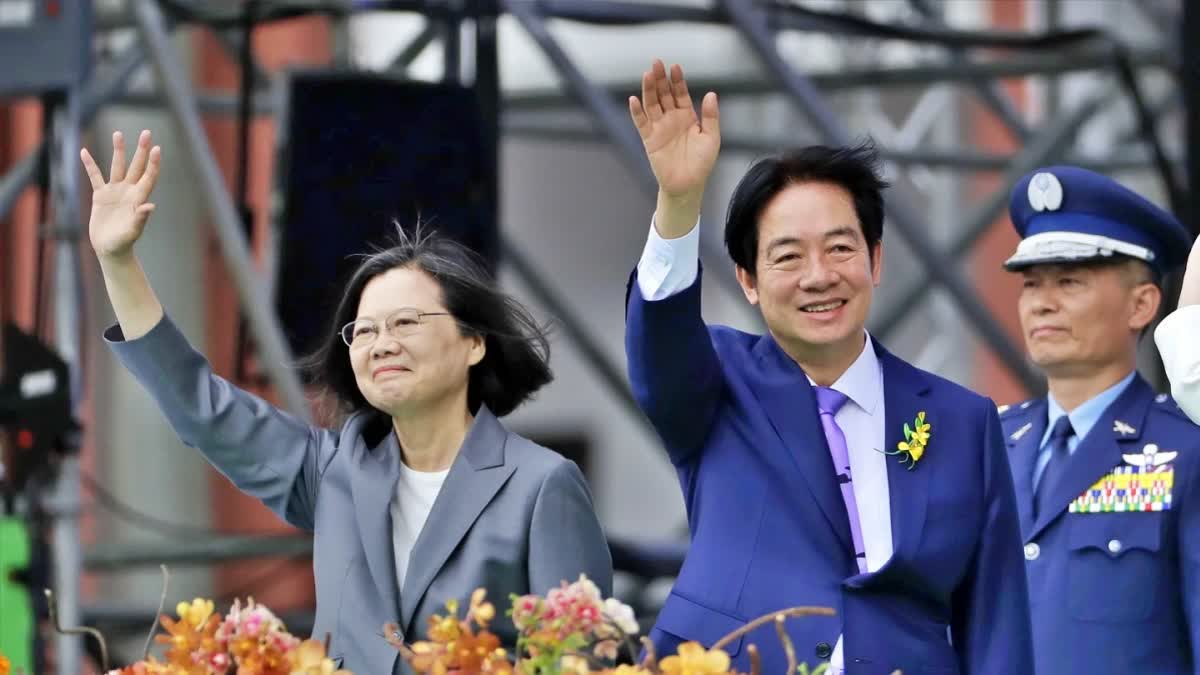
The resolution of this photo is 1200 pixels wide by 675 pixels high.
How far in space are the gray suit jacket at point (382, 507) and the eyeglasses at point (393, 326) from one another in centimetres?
14

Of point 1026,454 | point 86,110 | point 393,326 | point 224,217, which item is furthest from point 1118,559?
point 86,110

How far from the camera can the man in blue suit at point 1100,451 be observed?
3439mm

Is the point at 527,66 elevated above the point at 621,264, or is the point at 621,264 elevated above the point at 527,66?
the point at 527,66

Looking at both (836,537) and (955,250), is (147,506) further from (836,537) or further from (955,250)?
(836,537)

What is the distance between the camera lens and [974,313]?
6.61 m

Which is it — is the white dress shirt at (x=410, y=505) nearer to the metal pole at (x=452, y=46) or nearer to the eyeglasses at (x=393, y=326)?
the eyeglasses at (x=393, y=326)

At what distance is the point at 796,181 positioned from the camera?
2959mm

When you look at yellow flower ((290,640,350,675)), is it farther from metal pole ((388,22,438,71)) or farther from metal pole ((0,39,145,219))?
metal pole ((388,22,438,71))

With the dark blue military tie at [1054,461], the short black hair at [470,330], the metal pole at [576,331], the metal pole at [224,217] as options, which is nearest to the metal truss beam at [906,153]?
the metal pole at [576,331]

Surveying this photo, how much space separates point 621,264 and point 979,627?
878 cm

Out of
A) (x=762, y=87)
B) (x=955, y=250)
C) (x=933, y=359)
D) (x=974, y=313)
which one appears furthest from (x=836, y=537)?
(x=933, y=359)

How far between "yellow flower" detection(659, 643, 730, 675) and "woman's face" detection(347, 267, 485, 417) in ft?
3.02

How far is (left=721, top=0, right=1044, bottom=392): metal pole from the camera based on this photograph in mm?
6426

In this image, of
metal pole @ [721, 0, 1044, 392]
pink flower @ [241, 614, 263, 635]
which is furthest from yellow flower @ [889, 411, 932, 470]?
metal pole @ [721, 0, 1044, 392]
